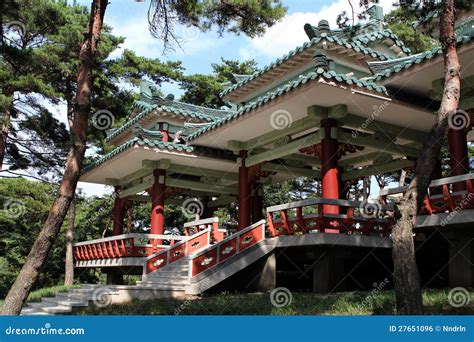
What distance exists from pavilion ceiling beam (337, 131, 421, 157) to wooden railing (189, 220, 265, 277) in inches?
122

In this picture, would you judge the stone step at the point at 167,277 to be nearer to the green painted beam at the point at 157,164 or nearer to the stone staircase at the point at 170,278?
the stone staircase at the point at 170,278

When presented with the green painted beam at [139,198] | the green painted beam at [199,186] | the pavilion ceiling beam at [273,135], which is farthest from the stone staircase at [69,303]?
the green painted beam at [139,198]

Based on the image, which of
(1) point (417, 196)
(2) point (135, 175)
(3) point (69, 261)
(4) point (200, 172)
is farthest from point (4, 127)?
(1) point (417, 196)

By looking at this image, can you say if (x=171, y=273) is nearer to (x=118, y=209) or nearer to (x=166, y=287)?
(x=166, y=287)

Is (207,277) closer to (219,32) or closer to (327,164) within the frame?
(327,164)

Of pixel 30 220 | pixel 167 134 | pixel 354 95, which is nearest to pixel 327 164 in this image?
pixel 354 95

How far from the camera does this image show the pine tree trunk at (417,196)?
19.5 ft

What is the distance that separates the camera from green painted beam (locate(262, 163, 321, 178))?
15789 millimetres

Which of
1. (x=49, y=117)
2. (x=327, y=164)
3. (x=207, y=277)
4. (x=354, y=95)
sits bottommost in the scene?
(x=207, y=277)

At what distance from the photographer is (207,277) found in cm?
1194

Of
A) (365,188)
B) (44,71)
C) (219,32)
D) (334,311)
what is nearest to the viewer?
(334,311)

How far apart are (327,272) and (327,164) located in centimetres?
264

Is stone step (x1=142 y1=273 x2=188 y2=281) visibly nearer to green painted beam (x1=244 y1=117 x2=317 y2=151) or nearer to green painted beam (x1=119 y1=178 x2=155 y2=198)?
green painted beam (x1=119 y1=178 x2=155 y2=198)

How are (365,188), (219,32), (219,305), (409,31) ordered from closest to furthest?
1. (219,305)
2. (219,32)
3. (409,31)
4. (365,188)
